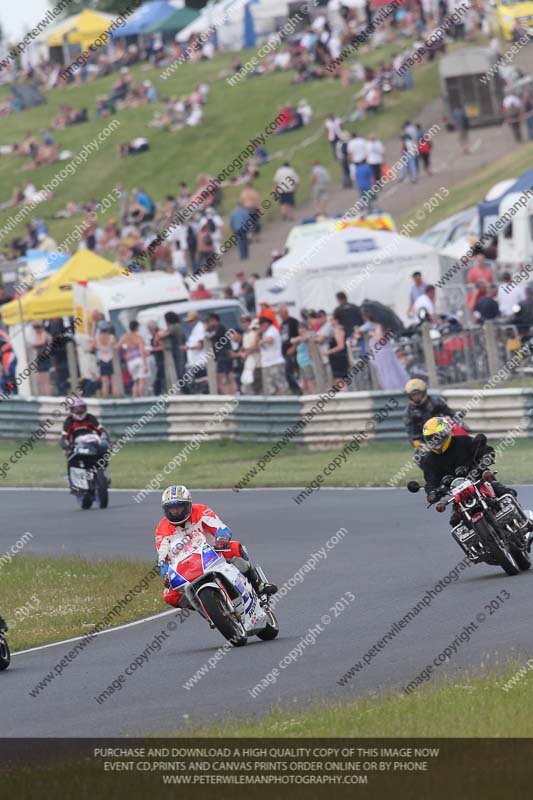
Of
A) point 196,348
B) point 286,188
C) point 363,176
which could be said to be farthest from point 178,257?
point 196,348

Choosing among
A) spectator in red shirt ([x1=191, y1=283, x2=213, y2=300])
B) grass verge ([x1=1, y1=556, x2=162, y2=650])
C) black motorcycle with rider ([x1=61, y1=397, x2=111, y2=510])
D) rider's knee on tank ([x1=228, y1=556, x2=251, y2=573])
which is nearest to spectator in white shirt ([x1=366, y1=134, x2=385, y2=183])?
spectator in red shirt ([x1=191, y1=283, x2=213, y2=300])

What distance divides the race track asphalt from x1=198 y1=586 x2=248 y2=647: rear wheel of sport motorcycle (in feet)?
0.50

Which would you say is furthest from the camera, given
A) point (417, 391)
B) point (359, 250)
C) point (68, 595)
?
point (359, 250)

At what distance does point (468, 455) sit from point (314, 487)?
7.81 m

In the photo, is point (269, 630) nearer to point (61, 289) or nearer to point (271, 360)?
point (271, 360)

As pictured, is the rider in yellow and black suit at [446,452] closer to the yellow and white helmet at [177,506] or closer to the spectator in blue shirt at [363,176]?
the yellow and white helmet at [177,506]

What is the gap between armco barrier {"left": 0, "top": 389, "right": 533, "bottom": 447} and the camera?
23.0m

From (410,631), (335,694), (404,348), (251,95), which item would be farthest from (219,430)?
(251,95)

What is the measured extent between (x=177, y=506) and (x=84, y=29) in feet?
208

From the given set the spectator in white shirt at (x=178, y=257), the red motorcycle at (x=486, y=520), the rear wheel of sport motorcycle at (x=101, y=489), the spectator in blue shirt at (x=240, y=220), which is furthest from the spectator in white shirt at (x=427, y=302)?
the spectator in white shirt at (x=178, y=257)

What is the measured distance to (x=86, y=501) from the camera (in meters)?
22.8

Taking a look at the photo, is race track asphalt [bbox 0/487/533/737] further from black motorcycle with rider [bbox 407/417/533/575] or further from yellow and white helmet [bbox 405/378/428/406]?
yellow and white helmet [bbox 405/378/428/406]

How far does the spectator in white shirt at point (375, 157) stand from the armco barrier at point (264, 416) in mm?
16161

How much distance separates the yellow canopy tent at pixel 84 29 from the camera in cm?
7231
